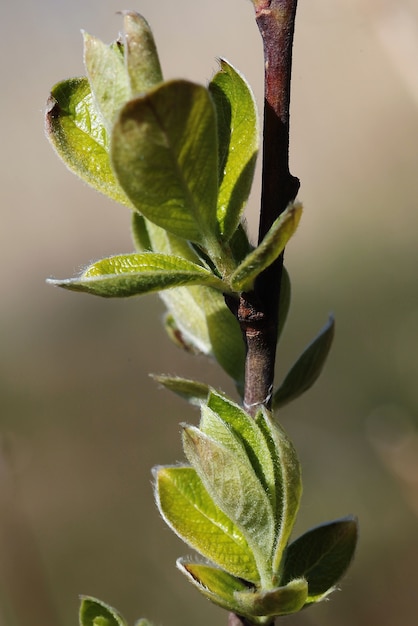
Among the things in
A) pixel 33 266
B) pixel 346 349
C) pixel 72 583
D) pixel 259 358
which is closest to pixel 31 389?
pixel 72 583

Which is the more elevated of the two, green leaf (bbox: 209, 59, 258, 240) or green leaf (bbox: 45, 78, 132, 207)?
green leaf (bbox: 45, 78, 132, 207)

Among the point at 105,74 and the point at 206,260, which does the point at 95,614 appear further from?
the point at 105,74

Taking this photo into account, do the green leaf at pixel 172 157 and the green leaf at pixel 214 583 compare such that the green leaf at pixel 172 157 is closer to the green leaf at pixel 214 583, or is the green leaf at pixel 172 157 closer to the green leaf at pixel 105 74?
the green leaf at pixel 105 74

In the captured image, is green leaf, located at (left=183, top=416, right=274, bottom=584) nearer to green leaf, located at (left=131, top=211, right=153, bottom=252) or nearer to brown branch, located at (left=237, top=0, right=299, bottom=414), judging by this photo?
brown branch, located at (left=237, top=0, right=299, bottom=414)

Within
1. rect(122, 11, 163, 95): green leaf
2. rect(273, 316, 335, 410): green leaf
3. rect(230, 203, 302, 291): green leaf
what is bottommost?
rect(273, 316, 335, 410): green leaf

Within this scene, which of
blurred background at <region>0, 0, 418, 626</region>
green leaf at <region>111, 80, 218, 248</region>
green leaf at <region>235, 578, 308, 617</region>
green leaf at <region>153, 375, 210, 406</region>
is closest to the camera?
green leaf at <region>111, 80, 218, 248</region>

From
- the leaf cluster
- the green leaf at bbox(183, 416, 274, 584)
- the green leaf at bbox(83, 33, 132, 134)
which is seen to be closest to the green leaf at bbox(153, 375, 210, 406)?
the leaf cluster

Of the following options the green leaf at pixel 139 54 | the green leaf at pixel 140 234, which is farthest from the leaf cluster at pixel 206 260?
the green leaf at pixel 140 234

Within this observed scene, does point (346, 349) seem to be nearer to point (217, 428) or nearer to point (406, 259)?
point (406, 259)
